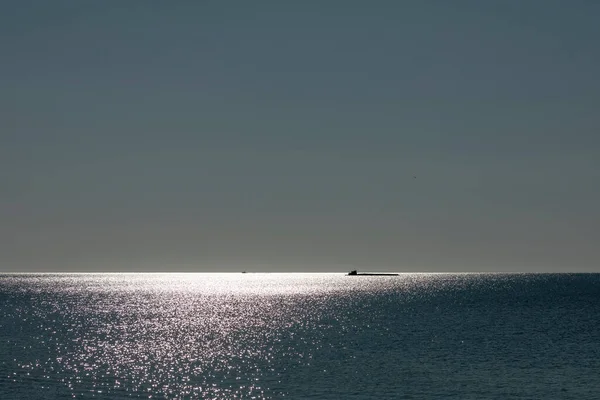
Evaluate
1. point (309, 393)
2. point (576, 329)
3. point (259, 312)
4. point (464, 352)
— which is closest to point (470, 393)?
point (309, 393)

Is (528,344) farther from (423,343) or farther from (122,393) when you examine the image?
(122,393)

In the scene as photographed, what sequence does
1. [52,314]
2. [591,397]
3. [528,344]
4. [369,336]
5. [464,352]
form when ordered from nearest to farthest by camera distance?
[591,397] → [464,352] → [528,344] → [369,336] → [52,314]

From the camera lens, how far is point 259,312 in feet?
576

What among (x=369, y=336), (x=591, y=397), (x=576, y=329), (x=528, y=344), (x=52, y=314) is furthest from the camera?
(x=52, y=314)

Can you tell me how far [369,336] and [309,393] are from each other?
48636 mm

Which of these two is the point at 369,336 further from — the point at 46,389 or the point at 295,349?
the point at 46,389

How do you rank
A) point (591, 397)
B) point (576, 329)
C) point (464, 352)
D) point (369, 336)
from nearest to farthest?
point (591, 397) → point (464, 352) → point (369, 336) → point (576, 329)

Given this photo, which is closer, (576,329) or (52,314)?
(576,329)

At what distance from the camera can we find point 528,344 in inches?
3922

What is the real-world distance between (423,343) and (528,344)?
15171mm

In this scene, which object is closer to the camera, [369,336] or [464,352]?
[464,352]

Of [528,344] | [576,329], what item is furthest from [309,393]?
[576,329]

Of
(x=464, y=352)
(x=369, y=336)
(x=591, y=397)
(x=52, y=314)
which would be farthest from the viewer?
(x=52, y=314)

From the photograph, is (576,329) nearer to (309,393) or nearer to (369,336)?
(369,336)
